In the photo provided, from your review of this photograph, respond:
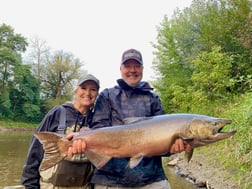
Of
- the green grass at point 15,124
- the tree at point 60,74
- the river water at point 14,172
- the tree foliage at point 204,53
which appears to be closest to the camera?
the river water at point 14,172

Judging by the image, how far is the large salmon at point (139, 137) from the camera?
3195 millimetres

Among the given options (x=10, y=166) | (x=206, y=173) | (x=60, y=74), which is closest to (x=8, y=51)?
(x=60, y=74)

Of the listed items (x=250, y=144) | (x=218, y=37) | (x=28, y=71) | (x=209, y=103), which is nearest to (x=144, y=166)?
(x=250, y=144)

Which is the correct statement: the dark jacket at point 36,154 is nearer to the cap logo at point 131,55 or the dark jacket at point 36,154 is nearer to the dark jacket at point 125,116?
the dark jacket at point 125,116

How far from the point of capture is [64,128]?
3.70m

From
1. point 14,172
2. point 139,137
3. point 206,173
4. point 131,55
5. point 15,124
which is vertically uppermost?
point 131,55

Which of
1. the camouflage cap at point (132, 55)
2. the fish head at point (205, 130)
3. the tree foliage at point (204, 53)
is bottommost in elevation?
the fish head at point (205, 130)

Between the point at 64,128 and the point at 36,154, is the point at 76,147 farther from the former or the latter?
the point at 36,154

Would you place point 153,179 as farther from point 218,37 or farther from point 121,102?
point 218,37

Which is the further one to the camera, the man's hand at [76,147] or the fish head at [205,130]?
the man's hand at [76,147]

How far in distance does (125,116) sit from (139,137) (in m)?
0.35

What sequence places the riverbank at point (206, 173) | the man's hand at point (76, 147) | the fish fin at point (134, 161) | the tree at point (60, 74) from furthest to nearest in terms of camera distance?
the tree at point (60, 74) → the riverbank at point (206, 173) → the man's hand at point (76, 147) → the fish fin at point (134, 161)

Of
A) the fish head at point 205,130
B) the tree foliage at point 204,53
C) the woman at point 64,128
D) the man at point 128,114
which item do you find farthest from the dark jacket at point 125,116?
the tree foliage at point 204,53

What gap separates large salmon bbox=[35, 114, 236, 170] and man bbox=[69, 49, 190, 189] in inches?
4.0
